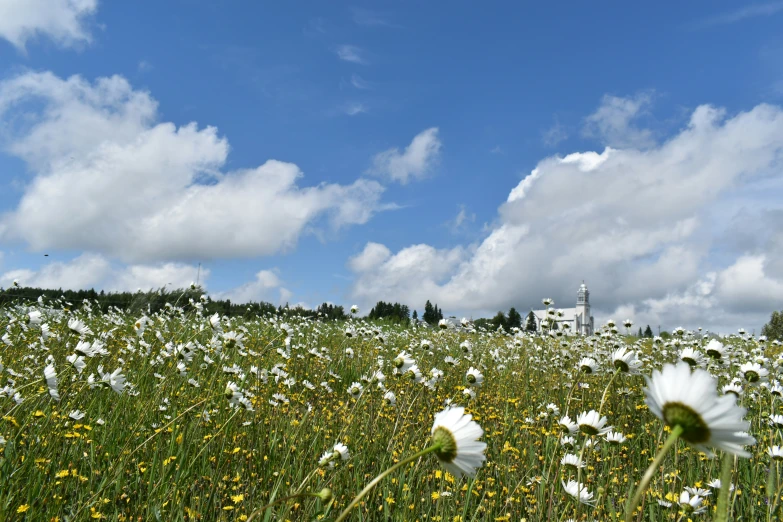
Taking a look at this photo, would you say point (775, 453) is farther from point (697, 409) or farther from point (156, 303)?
point (156, 303)

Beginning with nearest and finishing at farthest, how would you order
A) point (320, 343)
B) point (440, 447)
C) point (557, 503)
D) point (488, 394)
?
point (440, 447)
point (557, 503)
point (488, 394)
point (320, 343)

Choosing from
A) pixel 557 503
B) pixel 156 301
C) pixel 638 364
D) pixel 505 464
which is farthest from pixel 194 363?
pixel 156 301

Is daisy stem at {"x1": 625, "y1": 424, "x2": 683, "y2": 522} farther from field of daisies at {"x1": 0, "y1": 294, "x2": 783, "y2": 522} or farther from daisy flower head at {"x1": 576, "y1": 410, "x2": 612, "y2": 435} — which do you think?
daisy flower head at {"x1": 576, "y1": 410, "x2": 612, "y2": 435}

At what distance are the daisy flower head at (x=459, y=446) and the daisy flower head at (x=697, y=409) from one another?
345mm

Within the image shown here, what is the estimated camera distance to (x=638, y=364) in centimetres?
286

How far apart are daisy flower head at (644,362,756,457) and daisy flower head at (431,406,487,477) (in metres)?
0.35

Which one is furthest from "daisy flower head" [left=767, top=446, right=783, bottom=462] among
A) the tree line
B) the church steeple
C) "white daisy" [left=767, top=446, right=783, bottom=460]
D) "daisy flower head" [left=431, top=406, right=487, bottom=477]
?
the church steeple

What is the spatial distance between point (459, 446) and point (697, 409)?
0.45 metres

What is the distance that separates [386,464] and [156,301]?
983 cm

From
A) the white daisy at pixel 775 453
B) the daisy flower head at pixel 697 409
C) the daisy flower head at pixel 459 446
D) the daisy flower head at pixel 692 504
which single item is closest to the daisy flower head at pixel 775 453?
the white daisy at pixel 775 453

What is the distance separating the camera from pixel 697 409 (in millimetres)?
919

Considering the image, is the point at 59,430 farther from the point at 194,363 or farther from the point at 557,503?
the point at 557,503

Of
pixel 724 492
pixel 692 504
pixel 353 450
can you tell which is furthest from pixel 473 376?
pixel 724 492

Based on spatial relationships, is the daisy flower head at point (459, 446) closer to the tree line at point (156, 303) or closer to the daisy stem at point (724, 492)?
the daisy stem at point (724, 492)
